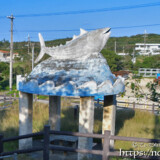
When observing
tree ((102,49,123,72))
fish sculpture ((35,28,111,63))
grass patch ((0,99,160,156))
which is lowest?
grass patch ((0,99,160,156))

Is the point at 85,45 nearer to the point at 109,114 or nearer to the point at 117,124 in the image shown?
the point at 109,114

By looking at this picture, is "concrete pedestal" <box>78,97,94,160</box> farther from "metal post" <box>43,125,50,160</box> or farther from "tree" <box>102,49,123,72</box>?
"tree" <box>102,49,123,72</box>

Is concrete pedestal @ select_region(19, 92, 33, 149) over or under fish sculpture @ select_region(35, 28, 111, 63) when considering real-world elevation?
under

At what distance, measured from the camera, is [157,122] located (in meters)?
9.66

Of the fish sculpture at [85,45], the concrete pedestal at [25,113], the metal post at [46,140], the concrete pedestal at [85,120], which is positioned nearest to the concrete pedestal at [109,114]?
the concrete pedestal at [85,120]

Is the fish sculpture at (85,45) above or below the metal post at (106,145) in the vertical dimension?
above

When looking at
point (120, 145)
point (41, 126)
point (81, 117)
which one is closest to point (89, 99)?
point (81, 117)

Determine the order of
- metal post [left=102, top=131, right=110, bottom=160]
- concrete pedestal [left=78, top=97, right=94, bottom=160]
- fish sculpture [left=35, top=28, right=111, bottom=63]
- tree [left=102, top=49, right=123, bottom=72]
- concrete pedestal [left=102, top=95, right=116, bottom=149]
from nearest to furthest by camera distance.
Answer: metal post [left=102, top=131, right=110, bottom=160], concrete pedestal [left=78, top=97, right=94, bottom=160], fish sculpture [left=35, top=28, right=111, bottom=63], concrete pedestal [left=102, top=95, right=116, bottom=149], tree [left=102, top=49, right=123, bottom=72]

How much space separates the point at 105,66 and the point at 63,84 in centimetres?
133

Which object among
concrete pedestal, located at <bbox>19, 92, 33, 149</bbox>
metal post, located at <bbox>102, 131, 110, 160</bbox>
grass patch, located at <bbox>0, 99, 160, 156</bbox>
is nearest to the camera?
metal post, located at <bbox>102, 131, 110, 160</bbox>

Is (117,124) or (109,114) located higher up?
(109,114)

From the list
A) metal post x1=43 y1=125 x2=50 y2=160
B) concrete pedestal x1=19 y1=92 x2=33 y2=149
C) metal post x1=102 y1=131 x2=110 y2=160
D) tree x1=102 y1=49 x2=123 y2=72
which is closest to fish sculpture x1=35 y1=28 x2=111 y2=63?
concrete pedestal x1=19 y1=92 x2=33 y2=149

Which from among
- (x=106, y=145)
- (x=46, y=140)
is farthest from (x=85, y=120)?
(x=106, y=145)

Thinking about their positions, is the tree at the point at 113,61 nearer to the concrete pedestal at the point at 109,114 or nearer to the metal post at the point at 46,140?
the concrete pedestal at the point at 109,114
